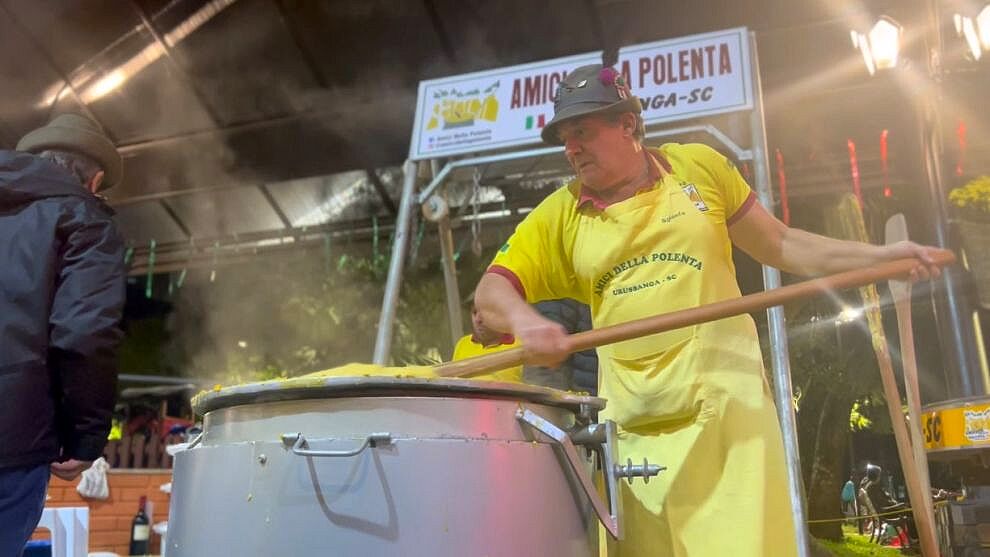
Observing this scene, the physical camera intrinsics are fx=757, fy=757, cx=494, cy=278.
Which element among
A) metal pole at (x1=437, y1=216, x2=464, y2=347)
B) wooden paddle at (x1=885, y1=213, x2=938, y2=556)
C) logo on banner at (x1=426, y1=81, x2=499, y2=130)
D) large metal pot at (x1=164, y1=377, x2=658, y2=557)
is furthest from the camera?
metal pole at (x1=437, y1=216, x2=464, y2=347)

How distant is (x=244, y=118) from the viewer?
6195 mm

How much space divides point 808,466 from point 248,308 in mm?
5482

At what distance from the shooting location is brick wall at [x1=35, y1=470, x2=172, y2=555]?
16.5ft

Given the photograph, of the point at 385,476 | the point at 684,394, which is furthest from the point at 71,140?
the point at 684,394

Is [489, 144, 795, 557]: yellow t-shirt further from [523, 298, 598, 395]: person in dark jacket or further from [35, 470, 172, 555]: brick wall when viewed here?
[35, 470, 172, 555]: brick wall

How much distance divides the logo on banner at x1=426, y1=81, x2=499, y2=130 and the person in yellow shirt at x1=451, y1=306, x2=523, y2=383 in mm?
1003

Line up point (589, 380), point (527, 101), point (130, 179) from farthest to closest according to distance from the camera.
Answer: point (130, 179) → point (527, 101) → point (589, 380)

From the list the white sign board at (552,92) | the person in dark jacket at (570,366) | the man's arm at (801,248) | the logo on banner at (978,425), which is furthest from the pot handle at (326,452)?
the white sign board at (552,92)

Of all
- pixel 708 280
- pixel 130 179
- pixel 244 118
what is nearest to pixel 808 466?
pixel 708 280

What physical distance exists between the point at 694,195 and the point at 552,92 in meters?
1.88

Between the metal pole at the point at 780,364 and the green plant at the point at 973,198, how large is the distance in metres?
2.28

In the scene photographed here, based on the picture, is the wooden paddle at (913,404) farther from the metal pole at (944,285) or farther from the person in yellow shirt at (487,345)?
the metal pole at (944,285)

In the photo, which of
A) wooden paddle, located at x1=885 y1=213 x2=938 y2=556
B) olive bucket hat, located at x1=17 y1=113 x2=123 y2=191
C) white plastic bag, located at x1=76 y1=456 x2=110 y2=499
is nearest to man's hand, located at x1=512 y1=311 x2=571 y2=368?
wooden paddle, located at x1=885 y1=213 x2=938 y2=556

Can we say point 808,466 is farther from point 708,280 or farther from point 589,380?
point 708,280
